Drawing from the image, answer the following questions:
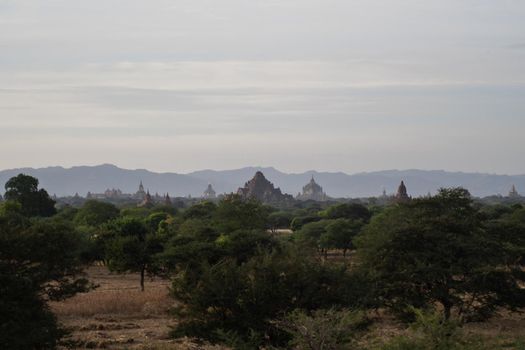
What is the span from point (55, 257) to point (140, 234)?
1150 inches

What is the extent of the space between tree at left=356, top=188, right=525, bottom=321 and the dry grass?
10.5m

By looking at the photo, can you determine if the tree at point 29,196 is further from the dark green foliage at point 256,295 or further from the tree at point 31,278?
the dark green foliage at point 256,295

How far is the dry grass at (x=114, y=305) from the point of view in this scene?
3312 cm

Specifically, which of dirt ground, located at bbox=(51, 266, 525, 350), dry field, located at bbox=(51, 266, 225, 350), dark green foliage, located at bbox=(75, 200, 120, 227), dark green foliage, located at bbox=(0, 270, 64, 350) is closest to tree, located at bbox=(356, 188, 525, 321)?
dirt ground, located at bbox=(51, 266, 525, 350)

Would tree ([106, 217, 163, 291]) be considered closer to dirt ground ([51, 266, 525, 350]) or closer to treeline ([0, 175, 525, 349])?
treeline ([0, 175, 525, 349])

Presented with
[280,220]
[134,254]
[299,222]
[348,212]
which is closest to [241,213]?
[134,254]

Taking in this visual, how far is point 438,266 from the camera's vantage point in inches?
1081

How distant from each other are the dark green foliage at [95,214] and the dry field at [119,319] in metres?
36.7

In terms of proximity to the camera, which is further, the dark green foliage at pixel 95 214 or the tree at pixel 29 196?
the tree at pixel 29 196

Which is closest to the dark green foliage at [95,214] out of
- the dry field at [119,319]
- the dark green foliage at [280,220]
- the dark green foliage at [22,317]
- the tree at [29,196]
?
the tree at [29,196]

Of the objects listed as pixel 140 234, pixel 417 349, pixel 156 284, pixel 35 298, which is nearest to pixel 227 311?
pixel 35 298

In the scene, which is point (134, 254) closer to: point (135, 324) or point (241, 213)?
point (135, 324)

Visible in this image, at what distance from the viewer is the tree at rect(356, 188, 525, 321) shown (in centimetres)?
2741

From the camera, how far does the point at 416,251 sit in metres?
28.5
